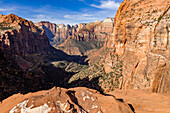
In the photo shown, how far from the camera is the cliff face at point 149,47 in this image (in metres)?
24.4

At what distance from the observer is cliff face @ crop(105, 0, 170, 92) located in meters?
24.4

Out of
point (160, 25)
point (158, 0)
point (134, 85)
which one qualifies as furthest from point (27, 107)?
point (158, 0)

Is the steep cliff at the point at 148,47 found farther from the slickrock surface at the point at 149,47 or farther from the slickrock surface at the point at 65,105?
the slickrock surface at the point at 65,105

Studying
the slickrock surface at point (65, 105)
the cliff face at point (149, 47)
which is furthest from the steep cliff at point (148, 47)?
the slickrock surface at point (65, 105)

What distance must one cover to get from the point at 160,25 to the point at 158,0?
36.2ft

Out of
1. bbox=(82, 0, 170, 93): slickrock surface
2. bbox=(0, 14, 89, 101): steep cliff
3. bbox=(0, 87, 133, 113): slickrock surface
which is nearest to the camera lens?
bbox=(0, 87, 133, 113): slickrock surface

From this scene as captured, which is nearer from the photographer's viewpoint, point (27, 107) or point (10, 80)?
point (27, 107)

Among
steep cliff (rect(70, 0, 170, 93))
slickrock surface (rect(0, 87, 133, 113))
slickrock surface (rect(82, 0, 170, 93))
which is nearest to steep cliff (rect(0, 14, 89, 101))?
slickrock surface (rect(0, 87, 133, 113))

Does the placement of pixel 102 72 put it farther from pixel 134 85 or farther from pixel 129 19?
pixel 129 19

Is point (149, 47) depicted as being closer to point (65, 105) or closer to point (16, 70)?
point (65, 105)

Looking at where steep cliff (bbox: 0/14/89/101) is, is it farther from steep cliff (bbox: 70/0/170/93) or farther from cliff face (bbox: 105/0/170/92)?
cliff face (bbox: 105/0/170/92)

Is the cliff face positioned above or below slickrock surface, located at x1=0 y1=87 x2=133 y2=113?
above

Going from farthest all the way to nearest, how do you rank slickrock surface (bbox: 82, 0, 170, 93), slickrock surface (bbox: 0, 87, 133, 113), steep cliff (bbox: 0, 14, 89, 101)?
steep cliff (bbox: 0, 14, 89, 101) → slickrock surface (bbox: 82, 0, 170, 93) → slickrock surface (bbox: 0, 87, 133, 113)

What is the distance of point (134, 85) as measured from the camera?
1232 inches
